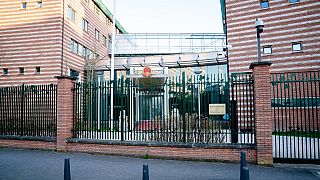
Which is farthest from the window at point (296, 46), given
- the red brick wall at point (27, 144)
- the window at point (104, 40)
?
the window at point (104, 40)

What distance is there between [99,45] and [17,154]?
77.6ft

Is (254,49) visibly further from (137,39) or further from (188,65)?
(137,39)

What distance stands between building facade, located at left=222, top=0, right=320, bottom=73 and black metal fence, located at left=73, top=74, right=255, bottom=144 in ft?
35.7

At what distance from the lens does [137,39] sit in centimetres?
3644

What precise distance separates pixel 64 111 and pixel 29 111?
7.69ft

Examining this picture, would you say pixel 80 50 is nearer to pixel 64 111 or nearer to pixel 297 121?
pixel 64 111

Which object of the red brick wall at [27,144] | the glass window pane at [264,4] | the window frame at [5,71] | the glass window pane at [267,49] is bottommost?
the red brick wall at [27,144]

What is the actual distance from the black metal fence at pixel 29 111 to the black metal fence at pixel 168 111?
3.84ft

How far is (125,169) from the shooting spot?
8.31 m

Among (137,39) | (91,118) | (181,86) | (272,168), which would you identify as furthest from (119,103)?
(137,39)

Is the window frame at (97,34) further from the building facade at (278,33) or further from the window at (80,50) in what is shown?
the building facade at (278,33)

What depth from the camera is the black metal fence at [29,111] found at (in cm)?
1182

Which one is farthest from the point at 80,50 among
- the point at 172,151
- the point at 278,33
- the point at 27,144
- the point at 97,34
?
the point at 172,151

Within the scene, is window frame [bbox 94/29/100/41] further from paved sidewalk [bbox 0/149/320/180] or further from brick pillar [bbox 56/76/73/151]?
paved sidewalk [bbox 0/149/320/180]
